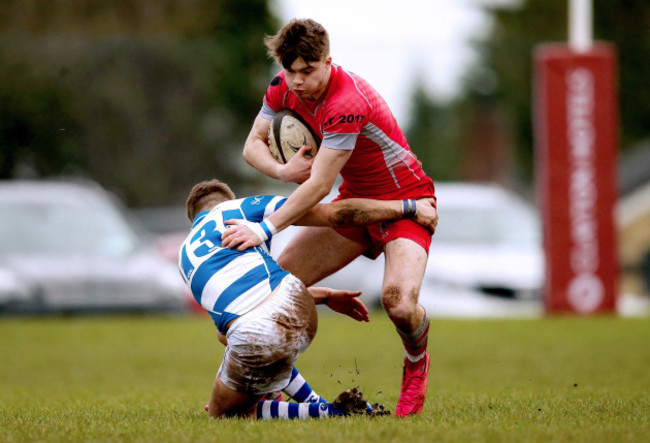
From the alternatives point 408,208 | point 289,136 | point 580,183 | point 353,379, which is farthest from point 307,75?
point 580,183

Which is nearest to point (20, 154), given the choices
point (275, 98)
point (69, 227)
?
point (69, 227)

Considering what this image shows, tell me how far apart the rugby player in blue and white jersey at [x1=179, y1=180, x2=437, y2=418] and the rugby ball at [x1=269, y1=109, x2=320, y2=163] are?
57 cm

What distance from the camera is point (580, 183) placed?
1730 cm

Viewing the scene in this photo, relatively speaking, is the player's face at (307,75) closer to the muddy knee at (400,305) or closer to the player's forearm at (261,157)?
the player's forearm at (261,157)

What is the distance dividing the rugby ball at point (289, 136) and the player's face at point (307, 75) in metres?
0.37

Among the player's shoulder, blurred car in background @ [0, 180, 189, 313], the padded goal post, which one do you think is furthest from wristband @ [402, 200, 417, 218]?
the padded goal post

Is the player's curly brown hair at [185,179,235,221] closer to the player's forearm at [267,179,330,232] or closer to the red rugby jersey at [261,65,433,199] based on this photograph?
the player's forearm at [267,179,330,232]

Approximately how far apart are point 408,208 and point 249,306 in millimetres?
1437

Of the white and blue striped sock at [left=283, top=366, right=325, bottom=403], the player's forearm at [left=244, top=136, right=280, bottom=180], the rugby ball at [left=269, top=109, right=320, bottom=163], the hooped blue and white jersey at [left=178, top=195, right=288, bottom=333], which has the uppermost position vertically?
the rugby ball at [left=269, top=109, right=320, bottom=163]

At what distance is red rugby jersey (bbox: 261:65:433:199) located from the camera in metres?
6.50

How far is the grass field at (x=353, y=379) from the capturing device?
5527 millimetres

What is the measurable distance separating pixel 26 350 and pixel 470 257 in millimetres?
6959

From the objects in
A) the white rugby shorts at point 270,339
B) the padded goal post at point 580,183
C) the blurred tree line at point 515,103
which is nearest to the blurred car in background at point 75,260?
the padded goal post at point 580,183

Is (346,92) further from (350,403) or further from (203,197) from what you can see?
(350,403)
